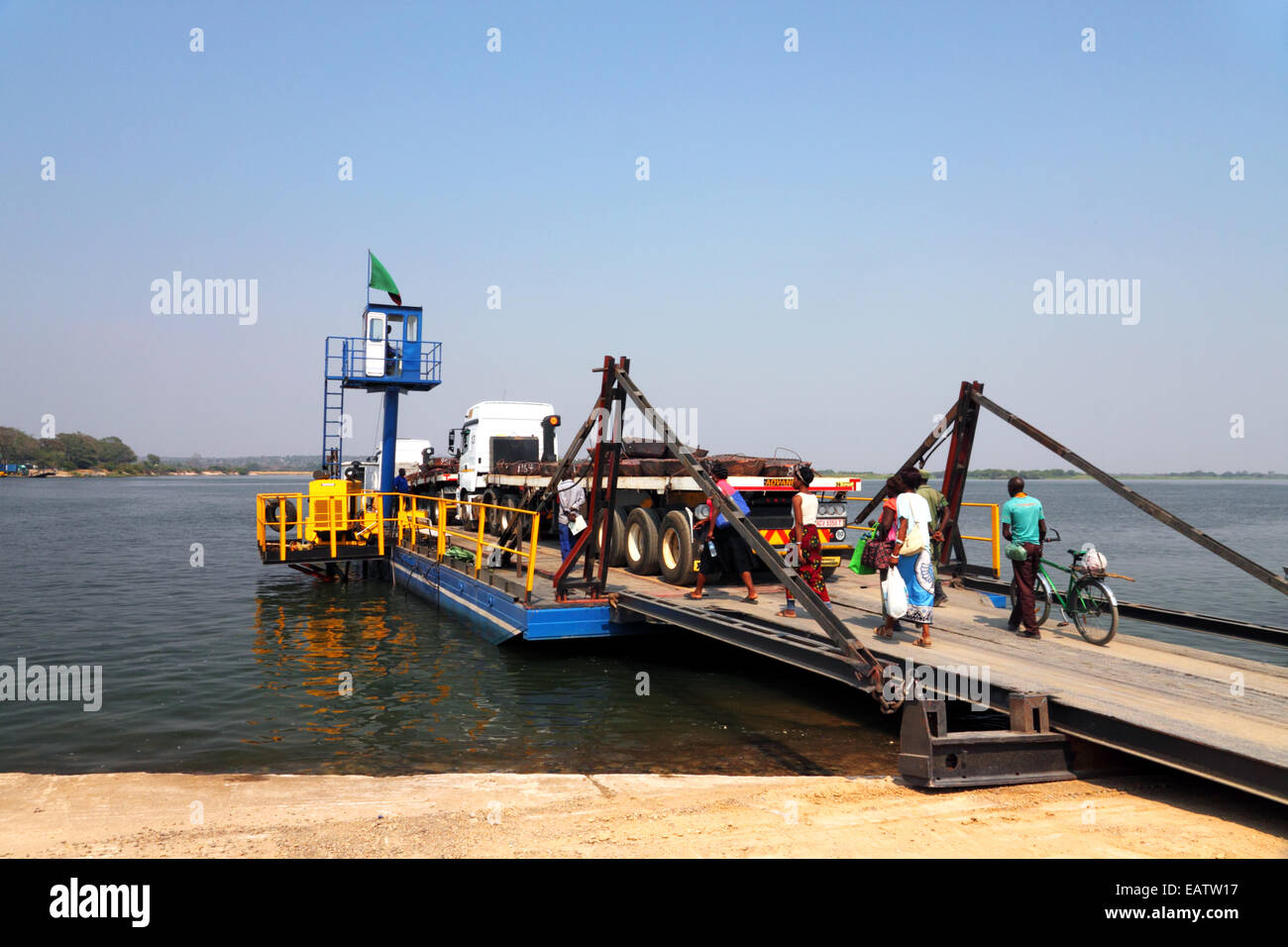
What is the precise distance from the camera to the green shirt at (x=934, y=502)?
10.3 m

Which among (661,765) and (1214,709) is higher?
(1214,709)

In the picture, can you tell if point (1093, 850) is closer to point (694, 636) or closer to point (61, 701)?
point (694, 636)

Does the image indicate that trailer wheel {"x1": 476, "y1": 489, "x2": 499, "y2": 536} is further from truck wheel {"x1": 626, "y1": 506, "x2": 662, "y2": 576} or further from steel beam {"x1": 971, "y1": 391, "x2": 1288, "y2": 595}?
steel beam {"x1": 971, "y1": 391, "x2": 1288, "y2": 595}

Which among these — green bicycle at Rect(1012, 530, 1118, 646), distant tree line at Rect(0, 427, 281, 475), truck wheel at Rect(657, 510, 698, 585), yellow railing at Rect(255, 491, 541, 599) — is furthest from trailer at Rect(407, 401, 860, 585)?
distant tree line at Rect(0, 427, 281, 475)

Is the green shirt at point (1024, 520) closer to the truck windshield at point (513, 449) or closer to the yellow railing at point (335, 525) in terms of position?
the yellow railing at point (335, 525)

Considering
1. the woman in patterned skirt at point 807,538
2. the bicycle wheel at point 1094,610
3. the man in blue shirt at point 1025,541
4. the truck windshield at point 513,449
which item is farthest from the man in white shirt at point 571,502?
the truck windshield at point 513,449

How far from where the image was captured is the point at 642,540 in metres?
12.8

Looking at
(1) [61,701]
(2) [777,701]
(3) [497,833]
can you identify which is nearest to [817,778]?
(3) [497,833]

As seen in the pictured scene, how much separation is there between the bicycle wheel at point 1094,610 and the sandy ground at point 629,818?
2710 millimetres

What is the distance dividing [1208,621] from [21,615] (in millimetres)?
19618

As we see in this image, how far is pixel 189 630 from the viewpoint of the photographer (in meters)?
14.4

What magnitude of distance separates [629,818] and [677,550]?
6.60 metres

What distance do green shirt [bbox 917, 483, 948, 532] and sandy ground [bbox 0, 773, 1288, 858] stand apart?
15.8ft

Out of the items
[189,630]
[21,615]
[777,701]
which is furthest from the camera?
[21,615]
